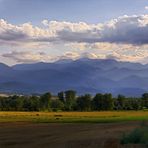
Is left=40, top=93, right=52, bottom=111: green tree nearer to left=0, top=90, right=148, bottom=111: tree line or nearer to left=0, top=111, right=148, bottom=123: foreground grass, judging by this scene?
left=0, top=90, right=148, bottom=111: tree line

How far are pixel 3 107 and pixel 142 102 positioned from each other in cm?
4811

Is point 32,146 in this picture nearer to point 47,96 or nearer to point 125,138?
point 125,138

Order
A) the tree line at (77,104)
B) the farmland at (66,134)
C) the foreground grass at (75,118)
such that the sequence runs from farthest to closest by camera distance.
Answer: the tree line at (77,104), the foreground grass at (75,118), the farmland at (66,134)

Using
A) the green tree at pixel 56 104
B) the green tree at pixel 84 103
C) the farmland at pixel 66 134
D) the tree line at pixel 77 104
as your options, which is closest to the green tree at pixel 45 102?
the tree line at pixel 77 104

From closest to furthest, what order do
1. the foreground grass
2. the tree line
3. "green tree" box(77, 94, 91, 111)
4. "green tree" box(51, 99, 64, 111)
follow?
the foreground grass → "green tree" box(77, 94, 91, 111) → the tree line → "green tree" box(51, 99, 64, 111)

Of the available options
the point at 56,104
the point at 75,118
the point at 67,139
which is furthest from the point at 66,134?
the point at 56,104

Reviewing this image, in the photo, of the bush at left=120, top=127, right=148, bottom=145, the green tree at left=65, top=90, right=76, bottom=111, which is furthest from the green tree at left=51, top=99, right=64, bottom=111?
the bush at left=120, top=127, right=148, bottom=145

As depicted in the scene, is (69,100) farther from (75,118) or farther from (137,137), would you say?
(137,137)

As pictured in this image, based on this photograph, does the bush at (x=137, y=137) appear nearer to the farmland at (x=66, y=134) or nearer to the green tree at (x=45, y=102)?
the farmland at (x=66, y=134)

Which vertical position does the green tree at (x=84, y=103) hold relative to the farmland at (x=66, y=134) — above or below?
above

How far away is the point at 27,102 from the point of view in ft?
563

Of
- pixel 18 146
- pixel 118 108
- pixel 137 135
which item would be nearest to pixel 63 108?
pixel 118 108

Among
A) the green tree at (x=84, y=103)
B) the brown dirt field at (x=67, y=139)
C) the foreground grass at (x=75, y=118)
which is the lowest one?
the brown dirt field at (x=67, y=139)

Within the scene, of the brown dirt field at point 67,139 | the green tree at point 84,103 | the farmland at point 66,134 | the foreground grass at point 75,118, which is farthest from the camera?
the green tree at point 84,103
